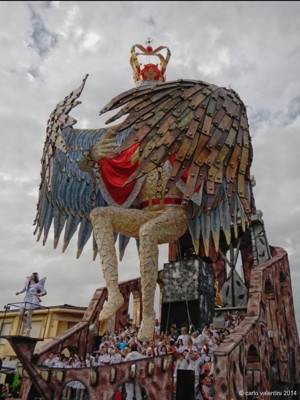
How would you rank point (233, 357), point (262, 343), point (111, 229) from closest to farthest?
1. point (233, 357)
2. point (262, 343)
3. point (111, 229)

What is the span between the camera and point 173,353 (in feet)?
20.4

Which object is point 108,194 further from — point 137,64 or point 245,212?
point 137,64

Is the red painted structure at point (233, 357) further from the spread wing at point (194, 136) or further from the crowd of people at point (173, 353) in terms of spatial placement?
the spread wing at point (194, 136)

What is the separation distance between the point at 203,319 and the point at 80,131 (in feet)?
18.0

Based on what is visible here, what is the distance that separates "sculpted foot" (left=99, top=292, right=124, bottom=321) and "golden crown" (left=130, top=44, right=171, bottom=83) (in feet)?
21.1

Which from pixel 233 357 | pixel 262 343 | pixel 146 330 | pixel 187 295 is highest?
pixel 187 295

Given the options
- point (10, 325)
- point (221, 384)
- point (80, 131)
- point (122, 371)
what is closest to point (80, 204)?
point (80, 131)

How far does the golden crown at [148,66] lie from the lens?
11477 mm

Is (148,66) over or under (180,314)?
over

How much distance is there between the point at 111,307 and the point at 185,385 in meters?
2.73

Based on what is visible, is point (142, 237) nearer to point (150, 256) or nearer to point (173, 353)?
point (150, 256)

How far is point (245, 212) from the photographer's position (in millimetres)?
8172

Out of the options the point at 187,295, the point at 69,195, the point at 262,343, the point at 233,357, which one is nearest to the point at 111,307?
the point at 187,295

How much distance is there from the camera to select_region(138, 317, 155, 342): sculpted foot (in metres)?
7.75
